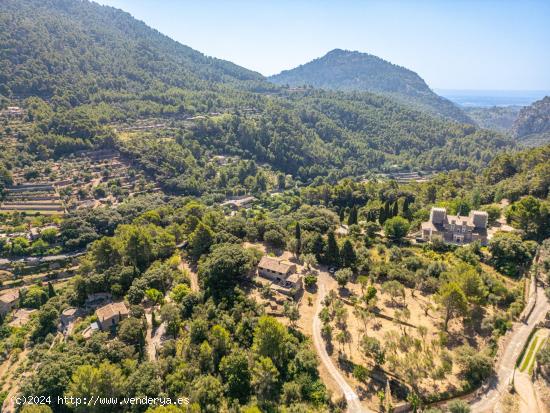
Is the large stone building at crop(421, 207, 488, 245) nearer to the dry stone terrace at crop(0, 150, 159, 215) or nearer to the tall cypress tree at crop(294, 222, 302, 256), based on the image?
the tall cypress tree at crop(294, 222, 302, 256)

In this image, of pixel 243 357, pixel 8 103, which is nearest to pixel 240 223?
pixel 243 357

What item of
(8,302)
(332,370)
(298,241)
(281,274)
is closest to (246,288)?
(281,274)

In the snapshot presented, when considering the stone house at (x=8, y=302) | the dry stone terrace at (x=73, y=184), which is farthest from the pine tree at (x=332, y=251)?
the dry stone terrace at (x=73, y=184)

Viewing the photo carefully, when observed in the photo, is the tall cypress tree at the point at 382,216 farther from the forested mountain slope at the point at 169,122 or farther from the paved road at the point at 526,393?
the forested mountain slope at the point at 169,122

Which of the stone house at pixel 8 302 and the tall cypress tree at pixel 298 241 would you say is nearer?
the tall cypress tree at pixel 298 241

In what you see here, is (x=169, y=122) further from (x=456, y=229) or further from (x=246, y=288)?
(x=456, y=229)

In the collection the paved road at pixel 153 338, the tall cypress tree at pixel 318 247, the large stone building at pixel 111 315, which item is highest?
the tall cypress tree at pixel 318 247
